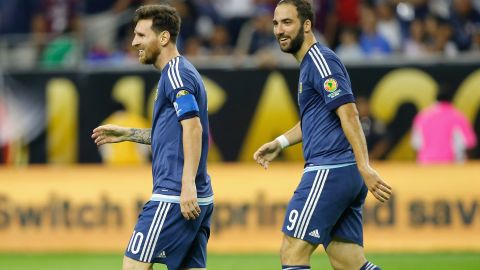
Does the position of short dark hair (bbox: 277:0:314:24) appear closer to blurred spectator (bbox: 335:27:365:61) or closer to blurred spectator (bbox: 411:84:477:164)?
blurred spectator (bbox: 411:84:477:164)

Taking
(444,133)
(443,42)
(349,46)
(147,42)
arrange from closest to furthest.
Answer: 1. (147,42)
2. (444,133)
3. (443,42)
4. (349,46)

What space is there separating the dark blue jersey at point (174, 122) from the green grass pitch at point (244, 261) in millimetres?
4668

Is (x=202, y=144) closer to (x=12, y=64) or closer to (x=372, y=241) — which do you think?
(x=372, y=241)

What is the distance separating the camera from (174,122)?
23.4 feet

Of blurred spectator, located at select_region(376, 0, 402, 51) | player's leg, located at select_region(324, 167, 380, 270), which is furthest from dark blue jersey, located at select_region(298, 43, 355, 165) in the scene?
blurred spectator, located at select_region(376, 0, 402, 51)

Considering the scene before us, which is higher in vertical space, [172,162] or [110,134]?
[110,134]

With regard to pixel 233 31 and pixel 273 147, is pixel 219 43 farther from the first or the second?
pixel 273 147

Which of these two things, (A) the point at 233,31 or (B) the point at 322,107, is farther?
(A) the point at 233,31

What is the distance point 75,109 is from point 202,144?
A: 30.6 feet

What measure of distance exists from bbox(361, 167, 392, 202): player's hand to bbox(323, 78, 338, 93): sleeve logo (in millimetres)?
617

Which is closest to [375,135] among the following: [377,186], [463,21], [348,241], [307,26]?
[463,21]

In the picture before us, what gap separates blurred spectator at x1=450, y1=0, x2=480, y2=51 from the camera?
1662 centimetres

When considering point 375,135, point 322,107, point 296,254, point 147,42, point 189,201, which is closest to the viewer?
point 189,201

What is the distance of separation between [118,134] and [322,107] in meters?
1.47
